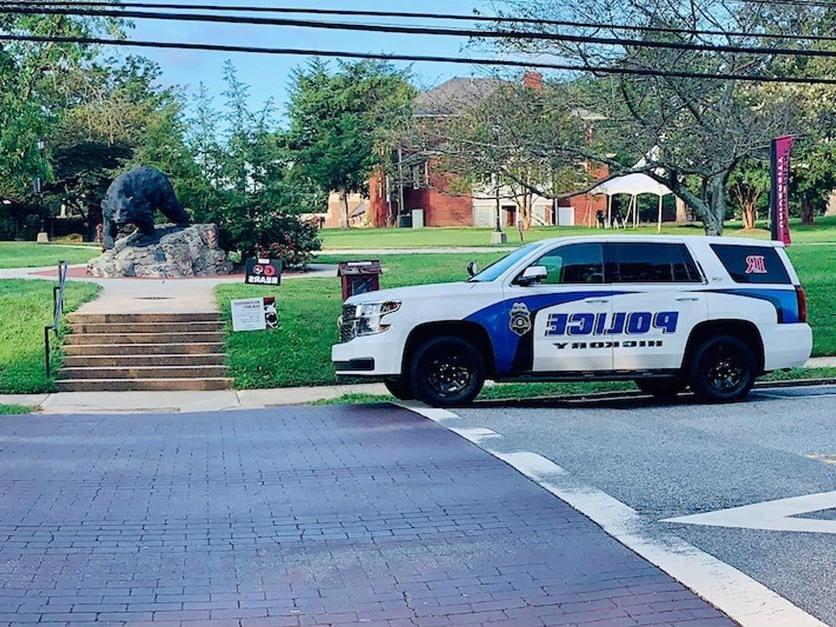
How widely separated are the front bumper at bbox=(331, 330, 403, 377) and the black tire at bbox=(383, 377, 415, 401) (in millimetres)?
738

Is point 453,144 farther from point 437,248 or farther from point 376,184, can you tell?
point 376,184

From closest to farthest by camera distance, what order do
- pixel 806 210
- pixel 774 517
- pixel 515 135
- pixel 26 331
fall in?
pixel 774 517 → pixel 26 331 → pixel 515 135 → pixel 806 210

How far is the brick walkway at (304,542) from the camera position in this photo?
5.47 meters

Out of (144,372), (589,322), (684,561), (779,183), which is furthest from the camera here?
(779,183)

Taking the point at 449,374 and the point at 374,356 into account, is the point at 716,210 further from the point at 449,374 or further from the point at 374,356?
the point at 374,356

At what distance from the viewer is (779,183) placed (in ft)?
60.2

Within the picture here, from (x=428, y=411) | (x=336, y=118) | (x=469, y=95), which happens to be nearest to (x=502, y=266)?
(x=428, y=411)

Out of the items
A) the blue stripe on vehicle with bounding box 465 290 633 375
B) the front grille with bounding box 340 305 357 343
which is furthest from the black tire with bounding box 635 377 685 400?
the front grille with bounding box 340 305 357 343

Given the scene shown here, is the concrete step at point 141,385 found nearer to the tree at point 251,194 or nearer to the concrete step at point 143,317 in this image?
the concrete step at point 143,317

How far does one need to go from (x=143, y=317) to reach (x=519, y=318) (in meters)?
7.85

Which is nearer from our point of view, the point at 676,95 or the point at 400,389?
the point at 400,389

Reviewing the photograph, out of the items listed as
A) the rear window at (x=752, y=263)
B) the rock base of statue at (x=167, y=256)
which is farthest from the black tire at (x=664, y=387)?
the rock base of statue at (x=167, y=256)

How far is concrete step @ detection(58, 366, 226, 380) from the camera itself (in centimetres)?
1609

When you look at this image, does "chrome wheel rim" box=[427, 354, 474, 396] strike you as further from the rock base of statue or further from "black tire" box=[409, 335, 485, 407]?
the rock base of statue
